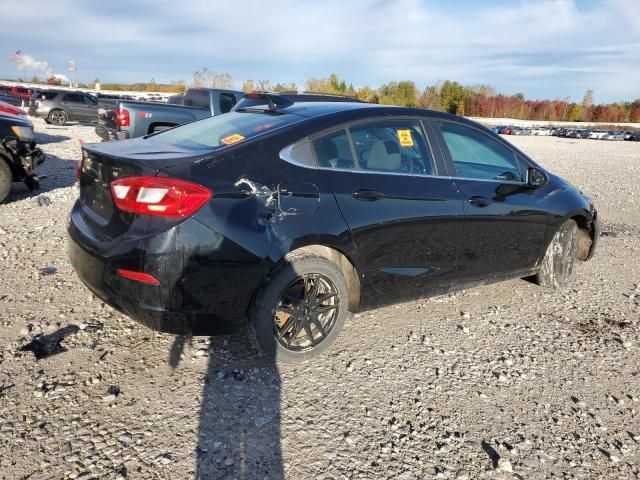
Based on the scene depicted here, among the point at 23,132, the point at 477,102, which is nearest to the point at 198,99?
the point at 23,132

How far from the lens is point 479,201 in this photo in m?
3.70

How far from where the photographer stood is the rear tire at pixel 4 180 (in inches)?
259

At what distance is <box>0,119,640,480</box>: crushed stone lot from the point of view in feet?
7.45

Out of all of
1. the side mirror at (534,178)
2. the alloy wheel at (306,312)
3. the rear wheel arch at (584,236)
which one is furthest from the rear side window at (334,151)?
the rear wheel arch at (584,236)

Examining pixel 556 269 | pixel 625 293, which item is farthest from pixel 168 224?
pixel 625 293

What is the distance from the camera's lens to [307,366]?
10.2 ft

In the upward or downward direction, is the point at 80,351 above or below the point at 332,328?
below

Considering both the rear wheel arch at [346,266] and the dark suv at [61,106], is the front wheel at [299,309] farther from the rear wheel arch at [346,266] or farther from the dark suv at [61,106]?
the dark suv at [61,106]

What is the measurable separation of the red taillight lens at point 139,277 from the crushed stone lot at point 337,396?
690 millimetres

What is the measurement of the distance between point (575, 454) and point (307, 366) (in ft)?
5.24

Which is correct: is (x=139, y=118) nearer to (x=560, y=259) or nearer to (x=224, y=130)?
(x=224, y=130)

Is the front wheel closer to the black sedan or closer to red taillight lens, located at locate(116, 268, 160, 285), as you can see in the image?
the black sedan

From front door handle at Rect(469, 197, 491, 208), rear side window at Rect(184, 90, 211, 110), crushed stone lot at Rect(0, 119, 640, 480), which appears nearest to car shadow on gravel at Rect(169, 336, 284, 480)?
crushed stone lot at Rect(0, 119, 640, 480)

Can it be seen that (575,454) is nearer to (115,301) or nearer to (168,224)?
(168,224)
